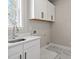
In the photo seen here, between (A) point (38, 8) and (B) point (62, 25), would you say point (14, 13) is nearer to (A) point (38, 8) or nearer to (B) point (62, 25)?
(A) point (38, 8)

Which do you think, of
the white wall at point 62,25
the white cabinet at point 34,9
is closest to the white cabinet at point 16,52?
the white cabinet at point 34,9

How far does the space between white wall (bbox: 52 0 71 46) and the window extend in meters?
2.27

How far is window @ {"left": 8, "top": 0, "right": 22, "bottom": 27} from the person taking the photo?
224cm

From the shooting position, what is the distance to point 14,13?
2.37 m

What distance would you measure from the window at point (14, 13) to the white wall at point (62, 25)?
7.45 feet

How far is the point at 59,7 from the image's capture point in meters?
4.32

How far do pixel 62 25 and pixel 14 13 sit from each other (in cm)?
250

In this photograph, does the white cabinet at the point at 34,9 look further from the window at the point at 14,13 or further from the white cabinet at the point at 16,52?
the white cabinet at the point at 16,52

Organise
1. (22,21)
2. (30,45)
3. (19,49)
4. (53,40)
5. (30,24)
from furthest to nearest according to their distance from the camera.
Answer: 1. (53,40)
2. (30,24)
3. (22,21)
4. (30,45)
5. (19,49)

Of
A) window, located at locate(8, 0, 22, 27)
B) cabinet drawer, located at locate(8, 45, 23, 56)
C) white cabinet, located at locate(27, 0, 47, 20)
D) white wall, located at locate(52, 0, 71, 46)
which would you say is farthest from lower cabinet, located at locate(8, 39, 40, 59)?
white wall, located at locate(52, 0, 71, 46)
